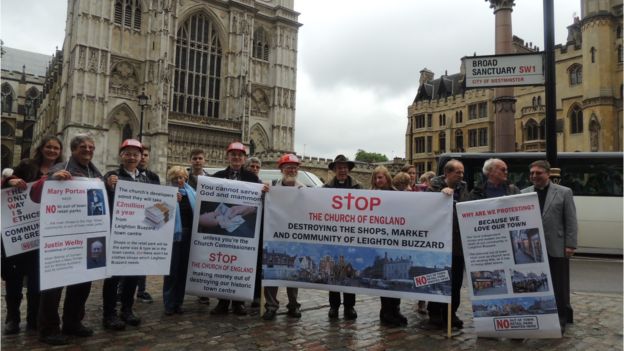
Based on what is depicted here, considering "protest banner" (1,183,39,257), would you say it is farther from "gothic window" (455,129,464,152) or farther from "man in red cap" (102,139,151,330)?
"gothic window" (455,129,464,152)

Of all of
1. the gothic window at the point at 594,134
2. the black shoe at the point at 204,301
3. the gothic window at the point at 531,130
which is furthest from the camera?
the gothic window at the point at 531,130

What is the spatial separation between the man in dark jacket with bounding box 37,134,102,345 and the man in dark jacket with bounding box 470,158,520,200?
4.54 meters

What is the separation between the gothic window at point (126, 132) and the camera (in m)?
37.7

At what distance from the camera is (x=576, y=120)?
39.4m

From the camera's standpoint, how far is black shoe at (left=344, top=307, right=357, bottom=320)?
597cm

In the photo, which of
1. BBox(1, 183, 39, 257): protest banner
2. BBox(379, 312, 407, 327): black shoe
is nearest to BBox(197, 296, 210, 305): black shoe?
BBox(1, 183, 39, 257): protest banner

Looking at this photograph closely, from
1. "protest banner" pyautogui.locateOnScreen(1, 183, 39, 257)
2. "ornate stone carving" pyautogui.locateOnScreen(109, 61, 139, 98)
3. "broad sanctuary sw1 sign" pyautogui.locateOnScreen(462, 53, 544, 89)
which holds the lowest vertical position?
"protest banner" pyautogui.locateOnScreen(1, 183, 39, 257)

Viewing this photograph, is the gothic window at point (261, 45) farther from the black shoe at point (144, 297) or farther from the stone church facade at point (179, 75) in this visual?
the black shoe at point (144, 297)

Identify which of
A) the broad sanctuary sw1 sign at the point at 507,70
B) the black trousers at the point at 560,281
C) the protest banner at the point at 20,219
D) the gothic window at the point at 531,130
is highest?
the gothic window at the point at 531,130

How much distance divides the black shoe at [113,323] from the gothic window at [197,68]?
37.2 meters

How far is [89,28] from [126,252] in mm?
35777

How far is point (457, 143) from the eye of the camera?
5144cm

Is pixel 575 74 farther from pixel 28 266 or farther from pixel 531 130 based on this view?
pixel 28 266

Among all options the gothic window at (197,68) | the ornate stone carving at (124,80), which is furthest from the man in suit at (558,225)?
the gothic window at (197,68)
